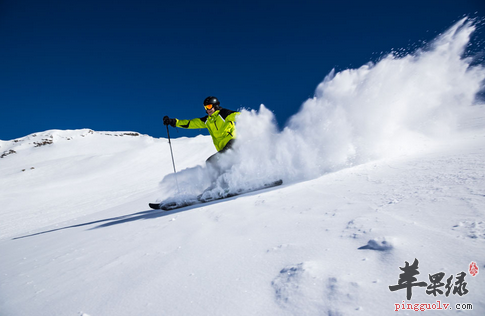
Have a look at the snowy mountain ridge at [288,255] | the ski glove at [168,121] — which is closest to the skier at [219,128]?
the ski glove at [168,121]

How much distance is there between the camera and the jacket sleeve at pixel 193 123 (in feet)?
19.9

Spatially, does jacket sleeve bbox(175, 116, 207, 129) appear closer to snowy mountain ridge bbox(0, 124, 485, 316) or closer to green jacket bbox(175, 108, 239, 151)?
green jacket bbox(175, 108, 239, 151)

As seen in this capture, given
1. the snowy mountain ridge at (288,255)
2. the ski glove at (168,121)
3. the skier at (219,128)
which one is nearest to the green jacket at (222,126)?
the skier at (219,128)

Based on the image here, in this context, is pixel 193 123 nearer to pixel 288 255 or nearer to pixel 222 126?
pixel 222 126

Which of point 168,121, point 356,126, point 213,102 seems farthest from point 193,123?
point 356,126

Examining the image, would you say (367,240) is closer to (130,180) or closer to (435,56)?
(435,56)

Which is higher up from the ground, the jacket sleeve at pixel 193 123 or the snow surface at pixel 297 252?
the jacket sleeve at pixel 193 123

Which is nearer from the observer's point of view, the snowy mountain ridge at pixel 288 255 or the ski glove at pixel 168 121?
the snowy mountain ridge at pixel 288 255

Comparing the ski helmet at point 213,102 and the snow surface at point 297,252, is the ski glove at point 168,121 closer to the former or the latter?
the ski helmet at point 213,102

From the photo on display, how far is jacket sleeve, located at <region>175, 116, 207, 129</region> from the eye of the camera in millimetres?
6080

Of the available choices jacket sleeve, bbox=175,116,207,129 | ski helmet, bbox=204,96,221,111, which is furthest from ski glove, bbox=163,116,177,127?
ski helmet, bbox=204,96,221,111

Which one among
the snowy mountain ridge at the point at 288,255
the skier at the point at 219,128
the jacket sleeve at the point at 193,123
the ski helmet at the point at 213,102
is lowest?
the snowy mountain ridge at the point at 288,255

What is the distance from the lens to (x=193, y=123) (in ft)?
20.4

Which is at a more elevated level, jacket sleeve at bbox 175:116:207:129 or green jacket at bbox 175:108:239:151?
jacket sleeve at bbox 175:116:207:129
